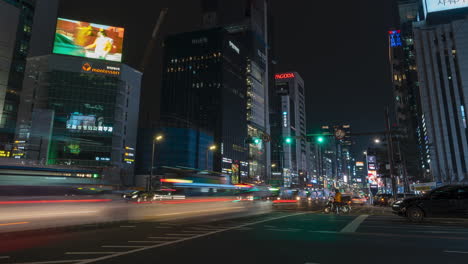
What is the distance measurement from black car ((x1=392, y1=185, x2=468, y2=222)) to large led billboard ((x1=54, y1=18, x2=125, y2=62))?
8914 cm

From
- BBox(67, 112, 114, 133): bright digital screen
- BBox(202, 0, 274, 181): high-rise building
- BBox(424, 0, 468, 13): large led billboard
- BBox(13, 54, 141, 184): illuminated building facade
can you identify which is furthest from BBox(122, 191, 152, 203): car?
BBox(202, 0, 274, 181): high-rise building

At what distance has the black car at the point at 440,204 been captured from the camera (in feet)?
50.5

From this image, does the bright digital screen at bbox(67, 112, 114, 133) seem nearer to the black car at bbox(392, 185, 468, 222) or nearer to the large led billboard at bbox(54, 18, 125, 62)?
the large led billboard at bbox(54, 18, 125, 62)

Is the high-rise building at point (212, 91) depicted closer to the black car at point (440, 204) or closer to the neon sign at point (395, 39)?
the neon sign at point (395, 39)

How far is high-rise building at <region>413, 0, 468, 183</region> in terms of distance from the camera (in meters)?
80.6

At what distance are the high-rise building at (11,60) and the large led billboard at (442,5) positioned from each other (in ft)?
384

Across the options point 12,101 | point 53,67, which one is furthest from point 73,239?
point 53,67

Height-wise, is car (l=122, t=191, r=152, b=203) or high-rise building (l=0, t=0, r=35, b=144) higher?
high-rise building (l=0, t=0, r=35, b=144)

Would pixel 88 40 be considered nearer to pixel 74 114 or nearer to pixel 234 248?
pixel 74 114

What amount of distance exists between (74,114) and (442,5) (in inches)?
4536

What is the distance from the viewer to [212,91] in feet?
468

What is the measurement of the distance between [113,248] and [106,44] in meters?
91.3

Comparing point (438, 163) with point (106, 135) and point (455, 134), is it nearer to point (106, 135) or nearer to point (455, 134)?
point (455, 134)

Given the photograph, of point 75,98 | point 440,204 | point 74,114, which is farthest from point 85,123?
point 440,204
